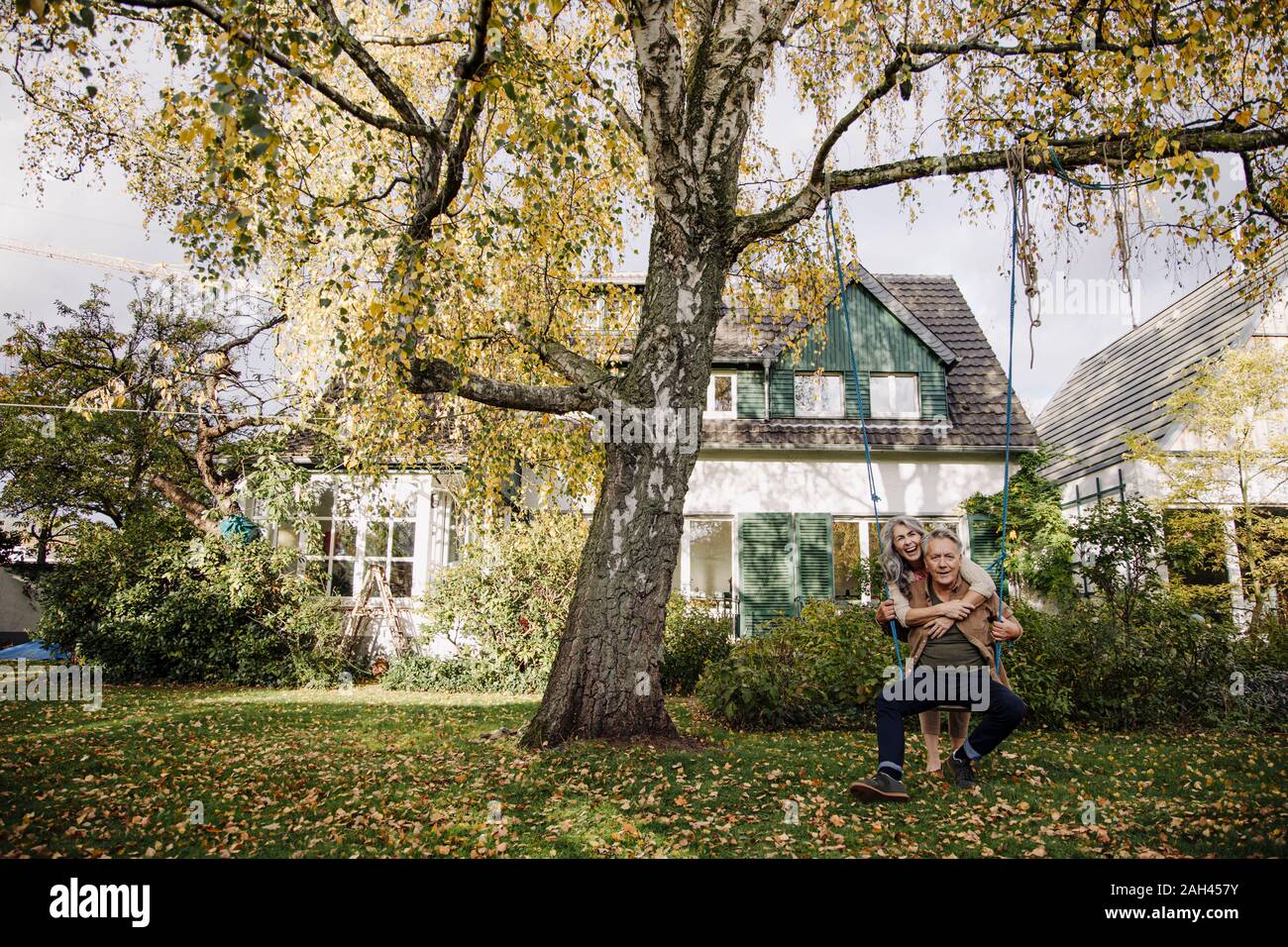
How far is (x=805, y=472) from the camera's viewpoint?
49.7 feet

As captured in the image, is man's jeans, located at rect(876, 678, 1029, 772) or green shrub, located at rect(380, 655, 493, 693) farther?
green shrub, located at rect(380, 655, 493, 693)

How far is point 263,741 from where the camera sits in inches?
286

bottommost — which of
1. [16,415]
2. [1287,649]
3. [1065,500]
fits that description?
[1287,649]

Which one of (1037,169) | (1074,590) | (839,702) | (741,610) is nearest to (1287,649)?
(1074,590)

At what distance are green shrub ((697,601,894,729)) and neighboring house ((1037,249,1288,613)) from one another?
6.75 m

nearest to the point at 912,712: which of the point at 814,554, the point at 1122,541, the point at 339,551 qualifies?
the point at 1122,541

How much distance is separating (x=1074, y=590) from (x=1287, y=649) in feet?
13.2

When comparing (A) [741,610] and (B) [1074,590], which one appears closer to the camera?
(B) [1074,590]

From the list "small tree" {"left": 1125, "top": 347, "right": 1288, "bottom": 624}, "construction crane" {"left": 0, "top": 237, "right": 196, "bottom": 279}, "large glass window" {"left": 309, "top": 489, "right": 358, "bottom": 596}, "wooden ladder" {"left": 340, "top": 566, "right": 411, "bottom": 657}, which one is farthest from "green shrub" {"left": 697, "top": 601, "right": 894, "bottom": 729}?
"construction crane" {"left": 0, "top": 237, "right": 196, "bottom": 279}

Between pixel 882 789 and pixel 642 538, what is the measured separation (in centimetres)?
255

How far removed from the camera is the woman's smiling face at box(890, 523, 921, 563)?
5.14m

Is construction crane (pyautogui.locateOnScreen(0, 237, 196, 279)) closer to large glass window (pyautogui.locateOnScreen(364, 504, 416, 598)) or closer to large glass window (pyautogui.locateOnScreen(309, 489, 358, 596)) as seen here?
large glass window (pyautogui.locateOnScreen(309, 489, 358, 596))

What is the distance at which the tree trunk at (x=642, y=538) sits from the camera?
6.17 meters
